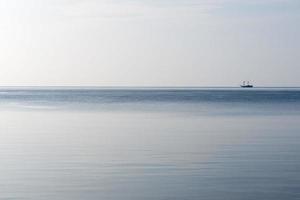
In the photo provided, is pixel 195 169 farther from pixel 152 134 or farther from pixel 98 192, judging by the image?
pixel 152 134

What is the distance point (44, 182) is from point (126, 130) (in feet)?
51.5

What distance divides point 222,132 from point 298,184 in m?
15.2

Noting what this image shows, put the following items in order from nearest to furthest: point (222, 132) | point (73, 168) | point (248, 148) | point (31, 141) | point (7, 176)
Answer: point (7, 176) < point (73, 168) < point (248, 148) < point (31, 141) < point (222, 132)

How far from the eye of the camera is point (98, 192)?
14.4 m

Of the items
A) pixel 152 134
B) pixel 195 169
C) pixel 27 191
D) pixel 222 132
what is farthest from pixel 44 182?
pixel 222 132

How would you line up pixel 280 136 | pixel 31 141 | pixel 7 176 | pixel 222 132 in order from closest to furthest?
pixel 7 176, pixel 31 141, pixel 280 136, pixel 222 132

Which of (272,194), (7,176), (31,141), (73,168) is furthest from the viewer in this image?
(31,141)

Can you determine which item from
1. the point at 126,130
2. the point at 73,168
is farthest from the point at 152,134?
the point at 73,168

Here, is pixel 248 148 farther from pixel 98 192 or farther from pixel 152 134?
pixel 98 192

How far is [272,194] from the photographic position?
14070mm

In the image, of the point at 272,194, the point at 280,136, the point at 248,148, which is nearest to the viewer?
the point at 272,194

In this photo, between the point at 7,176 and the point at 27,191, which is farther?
the point at 7,176

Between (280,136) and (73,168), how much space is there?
11991 mm

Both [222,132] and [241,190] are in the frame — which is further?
[222,132]
